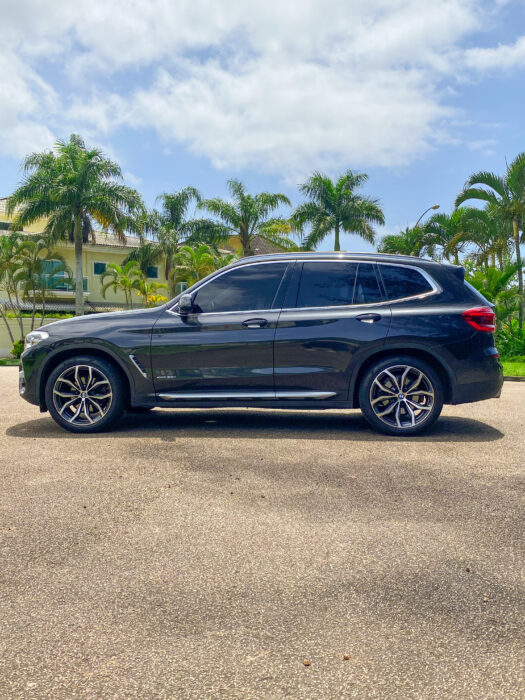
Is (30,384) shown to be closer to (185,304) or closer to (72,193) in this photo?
(185,304)

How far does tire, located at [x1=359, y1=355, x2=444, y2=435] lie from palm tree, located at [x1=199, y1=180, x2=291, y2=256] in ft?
105

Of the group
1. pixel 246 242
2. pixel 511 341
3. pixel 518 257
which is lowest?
pixel 511 341

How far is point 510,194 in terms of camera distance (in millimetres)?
26344

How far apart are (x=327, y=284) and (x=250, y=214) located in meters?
32.0

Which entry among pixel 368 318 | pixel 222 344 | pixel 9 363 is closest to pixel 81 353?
pixel 222 344

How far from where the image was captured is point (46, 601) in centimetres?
282

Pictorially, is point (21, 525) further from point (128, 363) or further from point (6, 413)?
point (6, 413)

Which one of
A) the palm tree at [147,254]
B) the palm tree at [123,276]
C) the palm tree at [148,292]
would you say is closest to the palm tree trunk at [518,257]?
the palm tree at [148,292]

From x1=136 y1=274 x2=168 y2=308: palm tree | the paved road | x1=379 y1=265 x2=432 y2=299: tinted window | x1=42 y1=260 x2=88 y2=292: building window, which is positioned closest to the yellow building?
x1=42 y1=260 x2=88 y2=292: building window

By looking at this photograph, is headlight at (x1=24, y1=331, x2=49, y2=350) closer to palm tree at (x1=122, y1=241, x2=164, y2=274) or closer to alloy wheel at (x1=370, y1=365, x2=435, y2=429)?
alloy wheel at (x1=370, y1=365, x2=435, y2=429)

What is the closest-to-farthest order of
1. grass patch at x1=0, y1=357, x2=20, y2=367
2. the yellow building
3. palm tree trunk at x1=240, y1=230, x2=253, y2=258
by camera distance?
1. grass patch at x1=0, y1=357, x2=20, y2=367
2. palm tree trunk at x1=240, y1=230, x2=253, y2=258
3. the yellow building

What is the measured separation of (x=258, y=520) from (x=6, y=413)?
5573 millimetres

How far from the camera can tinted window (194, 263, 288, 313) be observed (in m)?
6.79

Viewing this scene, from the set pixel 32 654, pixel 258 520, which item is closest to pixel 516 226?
pixel 258 520
